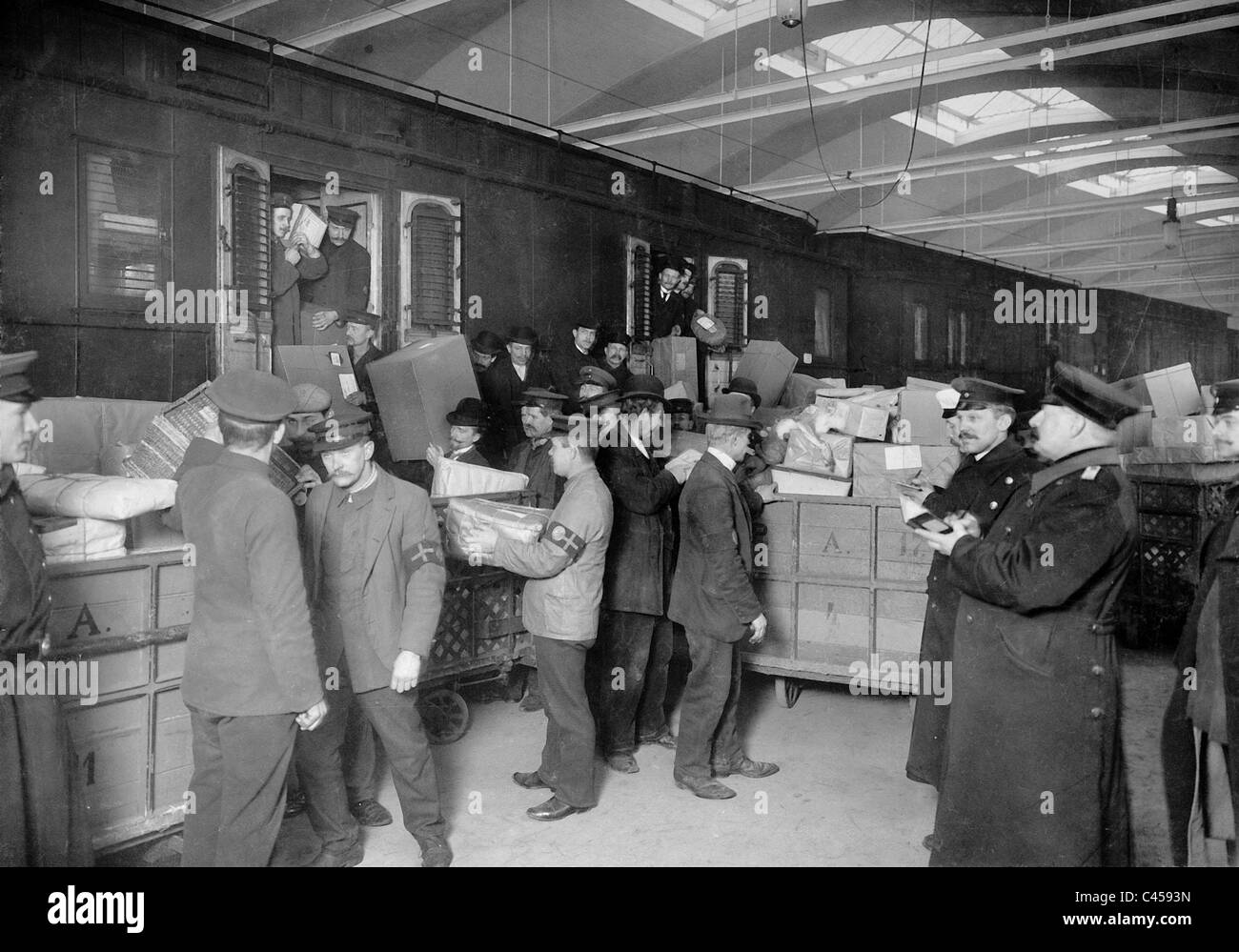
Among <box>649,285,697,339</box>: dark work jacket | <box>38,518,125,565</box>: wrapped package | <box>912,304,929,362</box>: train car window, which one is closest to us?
<box>38,518,125,565</box>: wrapped package

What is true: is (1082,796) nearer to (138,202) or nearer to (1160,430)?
(1160,430)

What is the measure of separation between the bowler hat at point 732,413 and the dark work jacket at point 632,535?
1.66 ft

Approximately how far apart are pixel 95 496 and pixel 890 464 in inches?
163

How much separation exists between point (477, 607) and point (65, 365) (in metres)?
3.26

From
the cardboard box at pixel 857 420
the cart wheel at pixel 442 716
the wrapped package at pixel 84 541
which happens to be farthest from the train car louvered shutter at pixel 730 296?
the wrapped package at pixel 84 541

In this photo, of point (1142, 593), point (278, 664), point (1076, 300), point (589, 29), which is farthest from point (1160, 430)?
point (1076, 300)

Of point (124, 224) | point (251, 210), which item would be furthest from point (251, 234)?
point (124, 224)

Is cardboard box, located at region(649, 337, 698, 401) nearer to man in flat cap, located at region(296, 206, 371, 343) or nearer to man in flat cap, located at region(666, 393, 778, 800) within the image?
man in flat cap, located at region(296, 206, 371, 343)

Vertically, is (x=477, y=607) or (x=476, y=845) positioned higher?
(x=477, y=607)

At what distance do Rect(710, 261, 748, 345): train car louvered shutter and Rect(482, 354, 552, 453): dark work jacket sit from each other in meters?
4.99

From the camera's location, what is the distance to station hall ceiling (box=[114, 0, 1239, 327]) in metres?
9.91

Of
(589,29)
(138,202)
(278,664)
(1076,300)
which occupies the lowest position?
(278,664)

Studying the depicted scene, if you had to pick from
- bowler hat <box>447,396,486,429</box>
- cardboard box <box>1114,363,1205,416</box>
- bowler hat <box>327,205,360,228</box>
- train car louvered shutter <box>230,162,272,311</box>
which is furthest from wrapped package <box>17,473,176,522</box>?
cardboard box <box>1114,363,1205,416</box>
